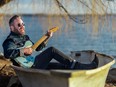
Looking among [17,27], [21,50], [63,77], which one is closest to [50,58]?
Result: [21,50]

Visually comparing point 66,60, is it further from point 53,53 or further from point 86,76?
point 86,76

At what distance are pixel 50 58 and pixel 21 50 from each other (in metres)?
0.49

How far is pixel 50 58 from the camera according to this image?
5305 millimetres

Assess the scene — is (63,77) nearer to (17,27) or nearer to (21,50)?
(21,50)

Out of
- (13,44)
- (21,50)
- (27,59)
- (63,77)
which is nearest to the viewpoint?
(63,77)

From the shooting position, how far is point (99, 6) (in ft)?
24.9

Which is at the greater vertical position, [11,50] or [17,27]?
[17,27]

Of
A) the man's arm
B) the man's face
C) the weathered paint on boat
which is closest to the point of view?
the weathered paint on boat

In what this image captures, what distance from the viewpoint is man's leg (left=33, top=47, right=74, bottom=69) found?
5.24 meters

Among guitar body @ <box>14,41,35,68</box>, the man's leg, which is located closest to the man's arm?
guitar body @ <box>14,41,35,68</box>

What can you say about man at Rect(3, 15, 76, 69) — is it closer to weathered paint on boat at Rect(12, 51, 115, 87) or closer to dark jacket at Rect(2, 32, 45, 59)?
dark jacket at Rect(2, 32, 45, 59)

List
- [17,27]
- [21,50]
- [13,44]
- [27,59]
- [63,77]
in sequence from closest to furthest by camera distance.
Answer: [63,77] < [21,50] < [13,44] < [17,27] < [27,59]

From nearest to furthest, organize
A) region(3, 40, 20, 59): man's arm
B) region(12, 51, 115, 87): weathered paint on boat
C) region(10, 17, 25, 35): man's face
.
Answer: region(12, 51, 115, 87): weathered paint on boat
region(3, 40, 20, 59): man's arm
region(10, 17, 25, 35): man's face

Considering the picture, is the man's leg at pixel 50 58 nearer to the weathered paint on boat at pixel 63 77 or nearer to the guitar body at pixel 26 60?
the guitar body at pixel 26 60
